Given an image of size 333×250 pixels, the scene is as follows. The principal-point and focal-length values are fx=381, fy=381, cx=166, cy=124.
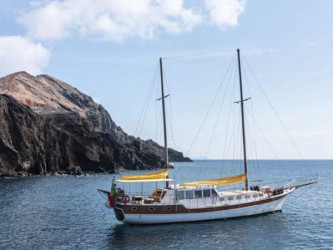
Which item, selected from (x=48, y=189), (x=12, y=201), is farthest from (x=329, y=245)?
(x=48, y=189)

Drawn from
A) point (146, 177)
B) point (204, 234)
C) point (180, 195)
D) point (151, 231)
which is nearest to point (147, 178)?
point (146, 177)

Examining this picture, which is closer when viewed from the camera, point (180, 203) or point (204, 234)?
point (204, 234)

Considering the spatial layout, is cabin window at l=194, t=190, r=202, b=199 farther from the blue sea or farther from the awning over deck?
the awning over deck

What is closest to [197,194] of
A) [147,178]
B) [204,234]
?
[204,234]

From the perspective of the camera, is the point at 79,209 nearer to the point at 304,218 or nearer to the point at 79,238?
the point at 79,238

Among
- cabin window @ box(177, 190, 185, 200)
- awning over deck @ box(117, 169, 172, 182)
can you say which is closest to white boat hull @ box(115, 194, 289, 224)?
cabin window @ box(177, 190, 185, 200)

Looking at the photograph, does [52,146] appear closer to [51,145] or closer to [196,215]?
[51,145]

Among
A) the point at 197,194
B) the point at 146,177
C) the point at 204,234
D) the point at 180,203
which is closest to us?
the point at 204,234

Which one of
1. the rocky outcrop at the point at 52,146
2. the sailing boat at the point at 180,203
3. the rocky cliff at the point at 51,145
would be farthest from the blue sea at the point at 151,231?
the rocky outcrop at the point at 52,146

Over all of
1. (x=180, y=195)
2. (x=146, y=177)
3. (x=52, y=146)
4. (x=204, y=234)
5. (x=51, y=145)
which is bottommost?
(x=204, y=234)

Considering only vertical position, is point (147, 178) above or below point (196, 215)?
above

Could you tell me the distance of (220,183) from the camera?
150 feet

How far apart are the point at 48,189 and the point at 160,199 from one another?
42522mm

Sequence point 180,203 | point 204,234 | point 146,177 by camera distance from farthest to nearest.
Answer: point 146,177 < point 180,203 < point 204,234
